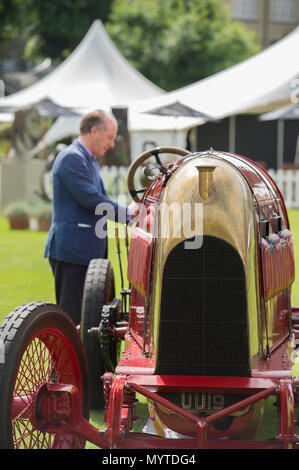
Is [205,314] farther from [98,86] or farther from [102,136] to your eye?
[98,86]

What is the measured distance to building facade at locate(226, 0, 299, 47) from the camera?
57.0 meters

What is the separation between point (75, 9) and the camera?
39.7m

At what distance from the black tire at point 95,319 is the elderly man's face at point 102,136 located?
0.96m

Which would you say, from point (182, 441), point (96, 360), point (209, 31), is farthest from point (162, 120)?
point (182, 441)

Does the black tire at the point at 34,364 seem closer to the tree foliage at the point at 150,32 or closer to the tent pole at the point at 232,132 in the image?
the tent pole at the point at 232,132

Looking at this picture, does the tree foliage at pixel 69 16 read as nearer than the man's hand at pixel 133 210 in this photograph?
No

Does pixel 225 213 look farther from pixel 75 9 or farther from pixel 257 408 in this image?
pixel 75 9

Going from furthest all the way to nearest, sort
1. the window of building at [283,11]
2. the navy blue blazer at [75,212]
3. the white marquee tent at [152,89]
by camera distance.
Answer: the window of building at [283,11] < the white marquee tent at [152,89] < the navy blue blazer at [75,212]

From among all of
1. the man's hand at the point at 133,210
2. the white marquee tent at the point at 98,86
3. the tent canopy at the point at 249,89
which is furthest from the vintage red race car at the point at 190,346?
the white marquee tent at the point at 98,86

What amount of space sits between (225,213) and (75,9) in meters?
38.1

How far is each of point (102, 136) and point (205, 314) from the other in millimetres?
2567

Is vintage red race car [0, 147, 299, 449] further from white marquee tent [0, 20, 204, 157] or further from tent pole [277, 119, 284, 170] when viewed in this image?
tent pole [277, 119, 284, 170]

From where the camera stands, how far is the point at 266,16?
187 feet

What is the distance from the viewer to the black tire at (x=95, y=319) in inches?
189
